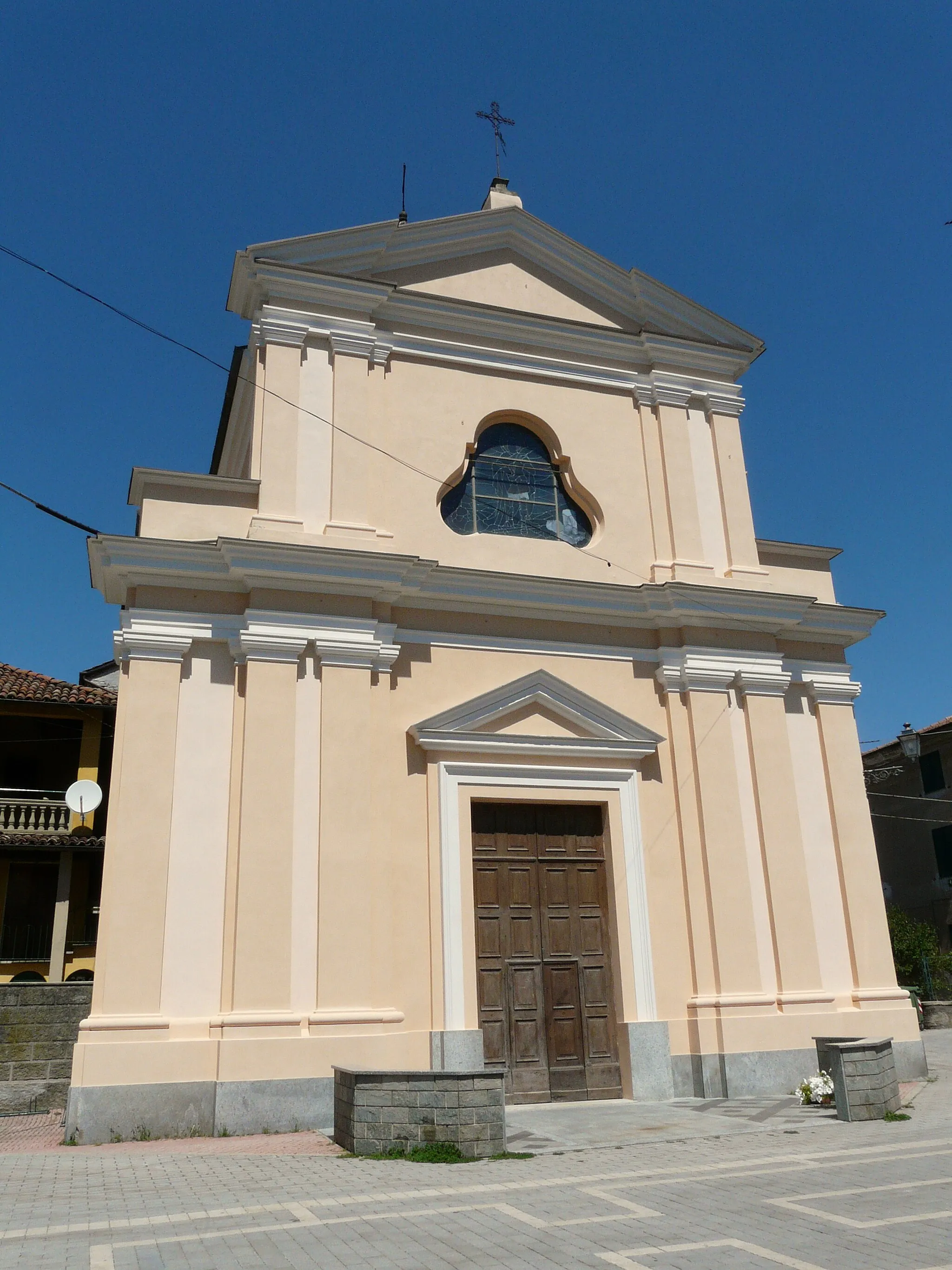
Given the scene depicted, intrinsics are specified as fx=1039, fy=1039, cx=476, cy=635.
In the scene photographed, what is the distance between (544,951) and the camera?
38.5 feet

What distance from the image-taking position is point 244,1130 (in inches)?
376

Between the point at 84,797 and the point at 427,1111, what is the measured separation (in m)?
9.44

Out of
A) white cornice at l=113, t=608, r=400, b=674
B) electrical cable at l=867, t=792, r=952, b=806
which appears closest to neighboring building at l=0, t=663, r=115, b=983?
white cornice at l=113, t=608, r=400, b=674

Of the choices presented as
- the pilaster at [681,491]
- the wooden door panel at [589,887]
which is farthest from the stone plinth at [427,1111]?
the pilaster at [681,491]

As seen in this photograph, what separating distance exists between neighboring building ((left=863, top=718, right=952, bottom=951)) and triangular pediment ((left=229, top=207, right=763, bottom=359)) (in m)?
17.1

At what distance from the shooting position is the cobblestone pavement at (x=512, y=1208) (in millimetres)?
5109

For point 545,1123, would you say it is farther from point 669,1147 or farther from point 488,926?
point 488,926

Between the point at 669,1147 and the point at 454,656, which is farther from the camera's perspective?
the point at 454,656

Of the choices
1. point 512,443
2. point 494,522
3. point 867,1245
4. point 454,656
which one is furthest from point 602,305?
→ point 867,1245

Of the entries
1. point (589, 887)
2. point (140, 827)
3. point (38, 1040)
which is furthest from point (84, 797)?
point (589, 887)

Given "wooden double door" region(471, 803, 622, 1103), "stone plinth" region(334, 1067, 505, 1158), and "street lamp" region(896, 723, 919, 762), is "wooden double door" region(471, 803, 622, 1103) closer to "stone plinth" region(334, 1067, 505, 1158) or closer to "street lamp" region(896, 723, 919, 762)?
"stone plinth" region(334, 1067, 505, 1158)

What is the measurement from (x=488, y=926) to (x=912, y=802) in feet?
71.1

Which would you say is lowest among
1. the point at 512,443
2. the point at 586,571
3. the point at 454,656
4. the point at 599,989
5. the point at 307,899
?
the point at 599,989

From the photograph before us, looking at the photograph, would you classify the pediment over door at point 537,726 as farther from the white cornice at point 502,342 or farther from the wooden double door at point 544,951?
the white cornice at point 502,342
